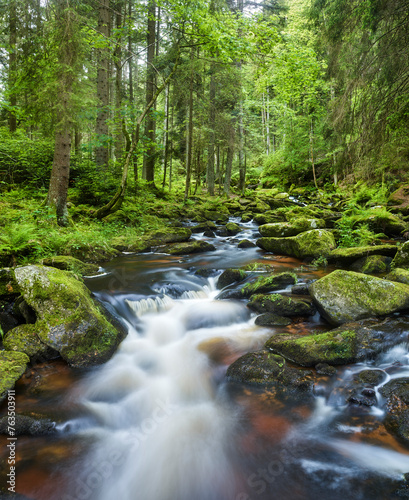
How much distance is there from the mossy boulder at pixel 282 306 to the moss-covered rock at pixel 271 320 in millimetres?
140

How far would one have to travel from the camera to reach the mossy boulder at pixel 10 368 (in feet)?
11.0

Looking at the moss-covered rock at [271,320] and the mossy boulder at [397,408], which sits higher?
the moss-covered rock at [271,320]

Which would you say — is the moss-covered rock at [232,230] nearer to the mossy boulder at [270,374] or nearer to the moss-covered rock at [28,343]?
the mossy boulder at [270,374]

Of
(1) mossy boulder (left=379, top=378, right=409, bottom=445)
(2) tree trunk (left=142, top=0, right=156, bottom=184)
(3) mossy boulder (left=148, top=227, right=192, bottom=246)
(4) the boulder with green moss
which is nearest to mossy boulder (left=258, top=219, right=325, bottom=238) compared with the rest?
(4) the boulder with green moss

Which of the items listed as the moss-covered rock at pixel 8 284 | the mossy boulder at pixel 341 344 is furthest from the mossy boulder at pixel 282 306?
the moss-covered rock at pixel 8 284

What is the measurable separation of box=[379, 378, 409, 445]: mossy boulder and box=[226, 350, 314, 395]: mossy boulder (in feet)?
2.75

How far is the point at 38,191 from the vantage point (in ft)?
34.8

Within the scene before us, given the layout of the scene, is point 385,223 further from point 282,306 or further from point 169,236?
point 169,236

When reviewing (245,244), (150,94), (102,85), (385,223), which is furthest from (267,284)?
(150,94)

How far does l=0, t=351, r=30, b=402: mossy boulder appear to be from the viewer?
3.34 meters

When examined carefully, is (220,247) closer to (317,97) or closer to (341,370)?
(341,370)

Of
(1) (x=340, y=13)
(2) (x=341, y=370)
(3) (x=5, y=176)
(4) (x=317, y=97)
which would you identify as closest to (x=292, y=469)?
(2) (x=341, y=370)

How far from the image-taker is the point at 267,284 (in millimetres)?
6340

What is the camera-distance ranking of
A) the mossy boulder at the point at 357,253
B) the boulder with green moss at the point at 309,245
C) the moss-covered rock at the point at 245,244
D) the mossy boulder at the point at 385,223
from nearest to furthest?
the mossy boulder at the point at 357,253
the boulder with green moss at the point at 309,245
the mossy boulder at the point at 385,223
the moss-covered rock at the point at 245,244
